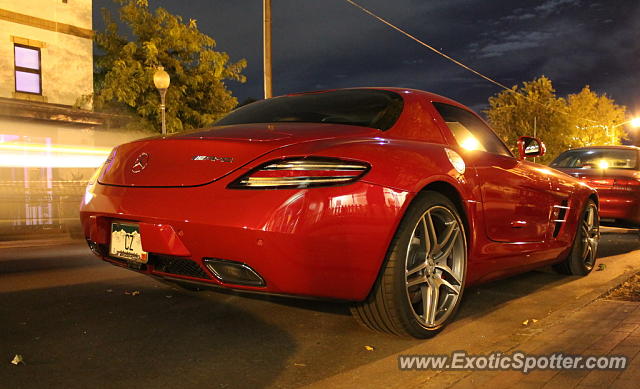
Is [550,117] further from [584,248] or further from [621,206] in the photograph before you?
[584,248]

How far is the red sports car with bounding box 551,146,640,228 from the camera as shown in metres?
8.72

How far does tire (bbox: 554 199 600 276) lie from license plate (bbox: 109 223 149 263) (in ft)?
13.0

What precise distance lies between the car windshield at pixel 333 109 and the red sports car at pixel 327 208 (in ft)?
0.05

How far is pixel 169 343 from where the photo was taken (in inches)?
127

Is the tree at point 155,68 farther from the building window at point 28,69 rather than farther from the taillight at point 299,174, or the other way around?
the taillight at point 299,174

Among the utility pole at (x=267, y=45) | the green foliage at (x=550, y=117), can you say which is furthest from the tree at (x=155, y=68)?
the green foliage at (x=550, y=117)

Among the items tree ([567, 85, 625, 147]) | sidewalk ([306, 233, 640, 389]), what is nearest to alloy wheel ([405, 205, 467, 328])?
sidewalk ([306, 233, 640, 389])

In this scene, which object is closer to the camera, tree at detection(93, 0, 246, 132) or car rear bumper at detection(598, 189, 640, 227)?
car rear bumper at detection(598, 189, 640, 227)

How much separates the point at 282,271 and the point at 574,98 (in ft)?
217

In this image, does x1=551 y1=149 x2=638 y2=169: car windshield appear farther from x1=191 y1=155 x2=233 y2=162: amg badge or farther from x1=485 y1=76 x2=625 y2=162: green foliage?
x1=485 y1=76 x2=625 y2=162: green foliage

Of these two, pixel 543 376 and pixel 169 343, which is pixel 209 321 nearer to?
pixel 169 343

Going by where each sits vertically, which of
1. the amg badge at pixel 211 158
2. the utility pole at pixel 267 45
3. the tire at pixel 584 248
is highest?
the utility pole at pixel 267 45

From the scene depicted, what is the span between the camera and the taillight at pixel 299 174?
2834mm

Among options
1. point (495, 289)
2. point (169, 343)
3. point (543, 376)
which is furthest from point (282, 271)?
point (495, 289)
